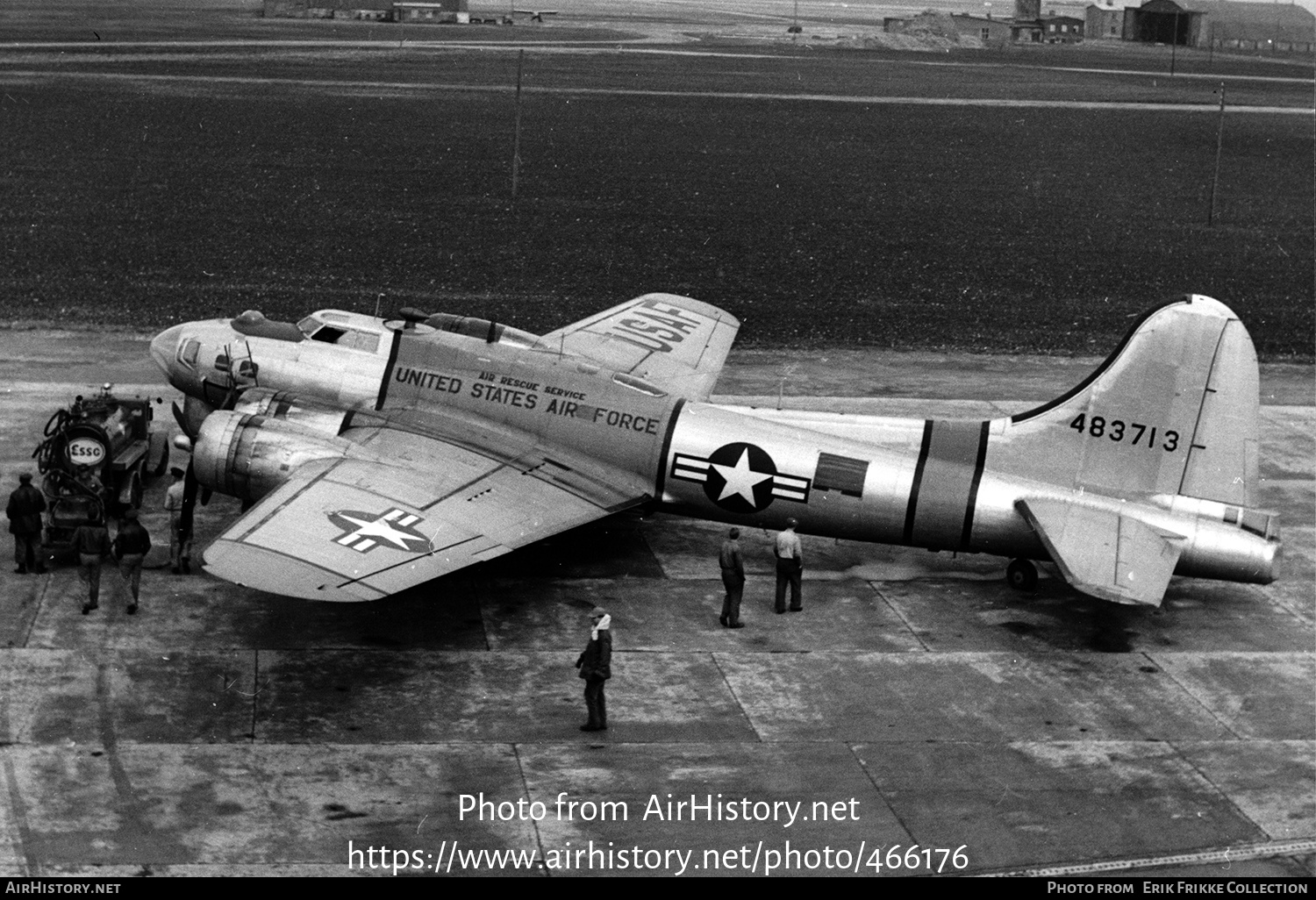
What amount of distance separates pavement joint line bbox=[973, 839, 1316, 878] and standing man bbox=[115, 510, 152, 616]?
13641mm

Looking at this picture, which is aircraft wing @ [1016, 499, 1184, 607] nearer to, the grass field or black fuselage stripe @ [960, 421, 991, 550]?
black fuselage stripe @ [960, 421, 991, 550]

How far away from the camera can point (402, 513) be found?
2630cm

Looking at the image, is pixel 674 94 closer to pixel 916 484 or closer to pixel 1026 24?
pixel 1026 24

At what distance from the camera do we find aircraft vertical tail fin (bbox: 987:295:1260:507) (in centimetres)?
2773

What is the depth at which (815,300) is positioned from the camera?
172 ft

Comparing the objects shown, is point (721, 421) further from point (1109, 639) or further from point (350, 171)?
point (350, 171)

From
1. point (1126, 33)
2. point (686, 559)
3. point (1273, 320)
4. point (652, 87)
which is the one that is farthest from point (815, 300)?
point (1126, 33)

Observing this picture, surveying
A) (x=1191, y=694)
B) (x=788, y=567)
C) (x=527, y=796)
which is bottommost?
(x=527, y=796)

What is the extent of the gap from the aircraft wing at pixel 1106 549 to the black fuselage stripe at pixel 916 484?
5.51 ft

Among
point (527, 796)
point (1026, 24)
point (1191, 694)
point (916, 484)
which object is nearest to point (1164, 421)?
point (916, 484)

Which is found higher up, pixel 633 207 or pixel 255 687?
pixel 633 207

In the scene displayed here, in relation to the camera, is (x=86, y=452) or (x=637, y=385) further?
(x=637, y=385)

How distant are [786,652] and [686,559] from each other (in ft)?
14.4

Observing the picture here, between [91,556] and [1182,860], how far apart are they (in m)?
16.5
